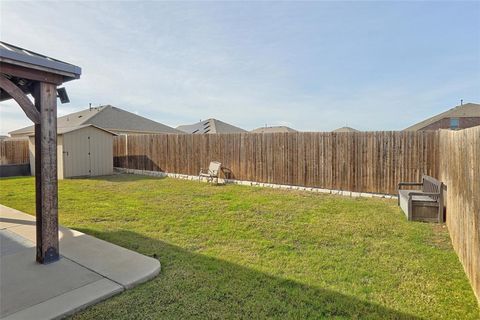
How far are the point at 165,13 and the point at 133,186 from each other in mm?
5974

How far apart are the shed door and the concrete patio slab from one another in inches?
378

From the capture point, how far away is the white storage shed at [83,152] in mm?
12758

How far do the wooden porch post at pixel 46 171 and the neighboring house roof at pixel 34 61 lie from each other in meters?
0.22

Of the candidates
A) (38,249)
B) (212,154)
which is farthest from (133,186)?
(38,249)

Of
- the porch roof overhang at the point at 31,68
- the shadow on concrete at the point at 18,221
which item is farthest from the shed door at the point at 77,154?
the porch roof overhang at the point at 31,68

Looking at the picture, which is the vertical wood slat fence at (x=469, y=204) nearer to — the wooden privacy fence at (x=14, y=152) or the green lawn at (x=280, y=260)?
the green lawn at (x=280, y=260)

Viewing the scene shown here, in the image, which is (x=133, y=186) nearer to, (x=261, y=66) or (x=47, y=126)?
(x=47, y=126)

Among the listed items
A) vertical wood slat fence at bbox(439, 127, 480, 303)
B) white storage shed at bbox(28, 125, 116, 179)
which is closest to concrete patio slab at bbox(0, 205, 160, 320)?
vertical wood slat fence at bbox(439, 127, 480, 303)

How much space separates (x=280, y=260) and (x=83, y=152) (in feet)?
42.2

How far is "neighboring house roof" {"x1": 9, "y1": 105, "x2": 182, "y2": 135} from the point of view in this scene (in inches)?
807

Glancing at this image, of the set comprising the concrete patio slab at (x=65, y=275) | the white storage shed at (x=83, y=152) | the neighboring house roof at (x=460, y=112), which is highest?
the neighboring house roof at (x=460, y=112)

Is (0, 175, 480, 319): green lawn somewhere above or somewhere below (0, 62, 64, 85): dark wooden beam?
below

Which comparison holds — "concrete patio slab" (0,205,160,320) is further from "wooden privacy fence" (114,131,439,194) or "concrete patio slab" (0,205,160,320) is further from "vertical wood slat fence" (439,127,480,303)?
"wooden privacy fence" (114,131,439,194)

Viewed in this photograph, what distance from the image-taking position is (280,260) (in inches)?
143
